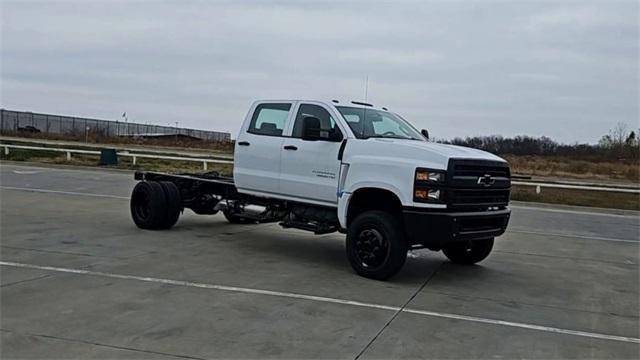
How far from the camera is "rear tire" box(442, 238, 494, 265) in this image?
947 centimetres

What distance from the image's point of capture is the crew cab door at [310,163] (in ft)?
29.0

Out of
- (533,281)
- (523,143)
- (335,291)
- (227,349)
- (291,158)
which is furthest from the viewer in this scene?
(523,143)

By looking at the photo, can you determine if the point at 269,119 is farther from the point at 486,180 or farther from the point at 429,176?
the point at 486,180

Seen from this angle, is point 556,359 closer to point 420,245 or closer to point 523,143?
point 420,245

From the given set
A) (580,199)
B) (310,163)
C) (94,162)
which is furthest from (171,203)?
(94,162)

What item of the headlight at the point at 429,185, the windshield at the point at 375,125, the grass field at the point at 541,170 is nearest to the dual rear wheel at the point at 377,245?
the headlight at the point at 429,185

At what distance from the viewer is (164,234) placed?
37.2 ft

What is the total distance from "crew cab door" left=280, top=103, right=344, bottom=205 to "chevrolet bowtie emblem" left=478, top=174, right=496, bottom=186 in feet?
6.26

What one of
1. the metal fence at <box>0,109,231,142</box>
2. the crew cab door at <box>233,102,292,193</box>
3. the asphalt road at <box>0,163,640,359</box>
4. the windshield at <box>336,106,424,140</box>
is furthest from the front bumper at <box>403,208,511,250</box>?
the metal fence at <box>0,109,231,142</box>

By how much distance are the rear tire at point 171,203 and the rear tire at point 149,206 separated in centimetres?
Result: 6

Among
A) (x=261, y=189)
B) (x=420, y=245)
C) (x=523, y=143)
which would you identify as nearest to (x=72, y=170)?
(x=261, y=189)

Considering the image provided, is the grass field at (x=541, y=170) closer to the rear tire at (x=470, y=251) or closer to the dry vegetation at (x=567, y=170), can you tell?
the dry vegetation at (x=567, y=170)

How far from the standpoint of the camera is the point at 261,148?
9.88 meters

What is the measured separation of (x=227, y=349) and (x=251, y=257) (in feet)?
14.2
